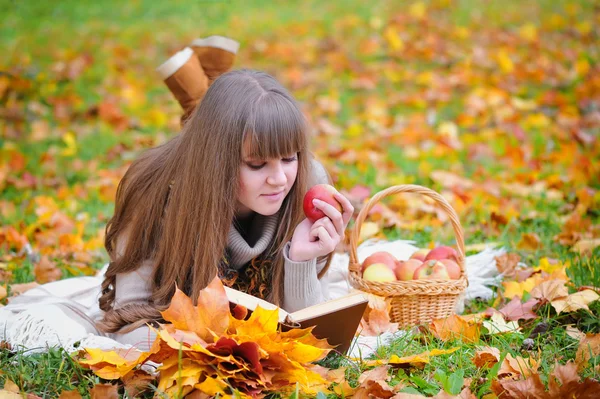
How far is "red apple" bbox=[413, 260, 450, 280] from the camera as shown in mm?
2527

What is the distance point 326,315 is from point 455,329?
1.96 feet

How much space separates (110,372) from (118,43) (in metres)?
6.50

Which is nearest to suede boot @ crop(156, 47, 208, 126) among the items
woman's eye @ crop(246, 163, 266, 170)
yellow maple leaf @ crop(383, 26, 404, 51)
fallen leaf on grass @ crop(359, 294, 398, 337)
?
woman's eye @ crop(246, 163, 266, 170)

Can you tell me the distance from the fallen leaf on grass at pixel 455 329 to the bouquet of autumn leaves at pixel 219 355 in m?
0.57

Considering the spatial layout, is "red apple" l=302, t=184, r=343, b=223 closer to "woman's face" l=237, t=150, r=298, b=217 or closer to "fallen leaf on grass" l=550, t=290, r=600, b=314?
"woman's face" l=237, t=150, r=298, b=217

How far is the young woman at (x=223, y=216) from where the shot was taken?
7.26ft

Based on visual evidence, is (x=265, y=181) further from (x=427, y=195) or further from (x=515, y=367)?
(x=515, y=367)

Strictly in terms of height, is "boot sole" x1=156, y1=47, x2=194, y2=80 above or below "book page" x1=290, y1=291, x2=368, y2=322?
above

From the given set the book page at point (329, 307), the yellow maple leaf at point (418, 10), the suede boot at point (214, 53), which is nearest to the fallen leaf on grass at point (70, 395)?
the book page at point (329, 307)

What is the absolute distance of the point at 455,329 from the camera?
2.37 m

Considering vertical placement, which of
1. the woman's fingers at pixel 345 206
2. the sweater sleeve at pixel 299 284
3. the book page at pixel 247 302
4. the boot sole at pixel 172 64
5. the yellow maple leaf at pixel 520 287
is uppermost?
the boot sole at pixel 172 64

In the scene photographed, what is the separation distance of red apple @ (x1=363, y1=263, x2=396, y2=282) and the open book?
0.50 meters

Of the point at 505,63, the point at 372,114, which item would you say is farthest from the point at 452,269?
the point at 505,63

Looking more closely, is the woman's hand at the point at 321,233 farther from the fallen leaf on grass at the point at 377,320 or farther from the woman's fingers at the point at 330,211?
the fallen leaf on grass at the point at 377,320
